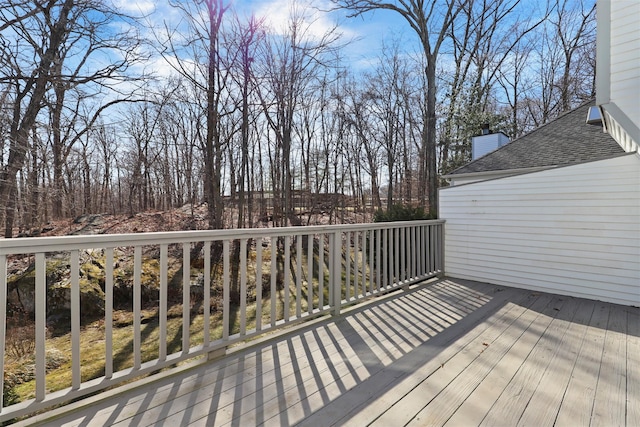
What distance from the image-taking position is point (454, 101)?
1064cm

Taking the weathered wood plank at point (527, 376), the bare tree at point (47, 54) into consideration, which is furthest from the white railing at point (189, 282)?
the bare tree at point (47, 54)

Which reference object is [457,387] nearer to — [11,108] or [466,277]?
[466,277]

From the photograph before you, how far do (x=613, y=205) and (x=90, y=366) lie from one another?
19.4 ft

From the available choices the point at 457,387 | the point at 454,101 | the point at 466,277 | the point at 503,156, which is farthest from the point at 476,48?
the point at 457,387

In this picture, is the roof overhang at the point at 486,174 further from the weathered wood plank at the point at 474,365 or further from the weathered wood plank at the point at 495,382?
the weathered wood plank at the point at 495,382

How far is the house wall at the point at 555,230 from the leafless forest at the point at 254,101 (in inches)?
174

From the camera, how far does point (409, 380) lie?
186 cm

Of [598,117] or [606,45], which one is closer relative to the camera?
[606,45]

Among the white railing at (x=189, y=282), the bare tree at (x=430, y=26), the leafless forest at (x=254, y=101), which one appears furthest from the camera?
the bare tree at (x=430, y=26)

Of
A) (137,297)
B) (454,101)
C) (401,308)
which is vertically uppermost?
(454,101)

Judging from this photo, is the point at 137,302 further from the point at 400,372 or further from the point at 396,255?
the point at 396,255

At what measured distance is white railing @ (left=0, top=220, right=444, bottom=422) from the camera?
4.79 feet

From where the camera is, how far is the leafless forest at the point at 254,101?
466 cm

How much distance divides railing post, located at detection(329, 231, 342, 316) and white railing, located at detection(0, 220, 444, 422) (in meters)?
0.01
